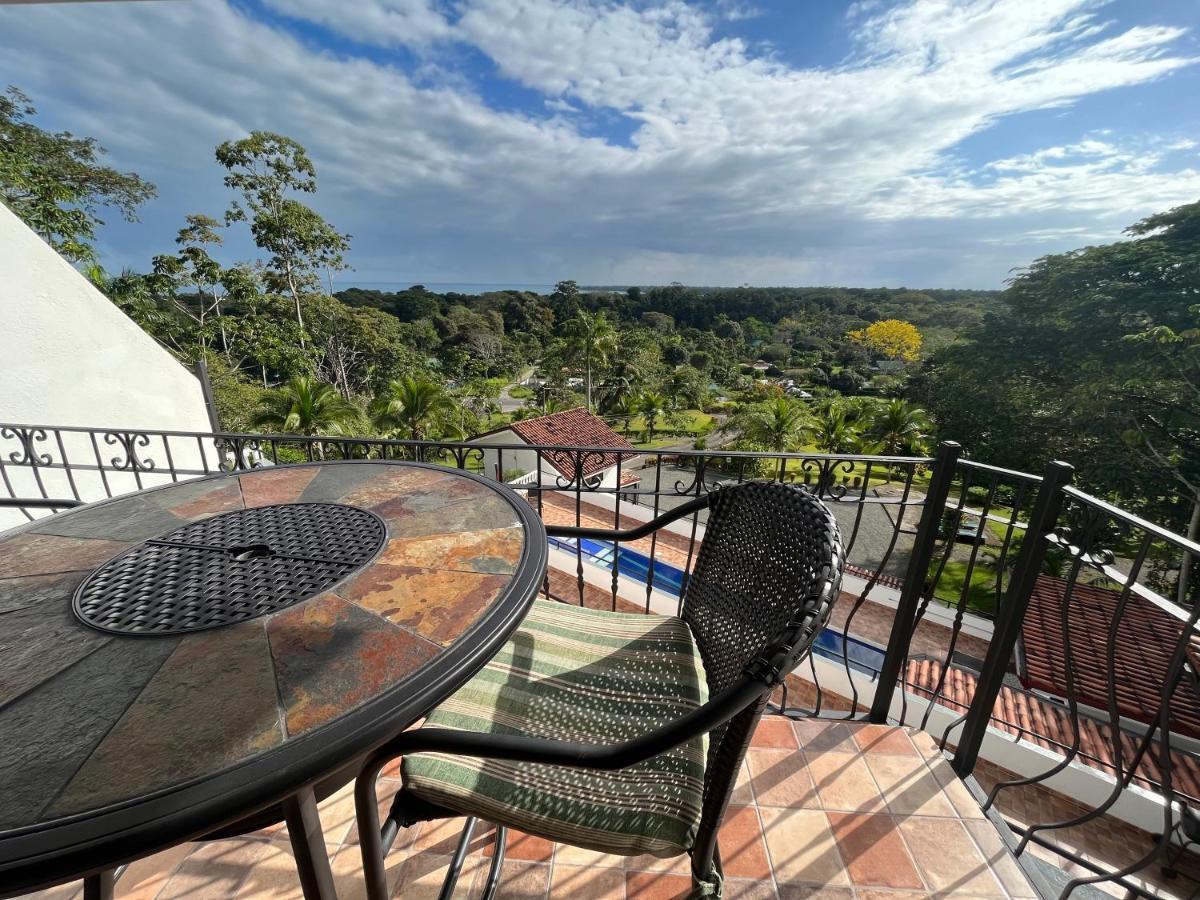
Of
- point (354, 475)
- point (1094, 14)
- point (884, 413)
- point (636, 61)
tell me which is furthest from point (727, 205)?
point (354, 475)

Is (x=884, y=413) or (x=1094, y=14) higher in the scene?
(x=1094, y=14)

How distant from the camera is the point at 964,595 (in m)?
1.84

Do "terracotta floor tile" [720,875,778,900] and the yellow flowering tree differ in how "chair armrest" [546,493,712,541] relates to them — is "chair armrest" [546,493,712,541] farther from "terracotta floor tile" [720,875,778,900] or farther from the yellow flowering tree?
the yellow flowering tree

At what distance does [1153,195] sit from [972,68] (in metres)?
12.3

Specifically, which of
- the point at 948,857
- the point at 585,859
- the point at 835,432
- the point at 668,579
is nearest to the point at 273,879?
the point at 585,859

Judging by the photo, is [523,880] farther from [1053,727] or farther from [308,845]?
[1053,727]

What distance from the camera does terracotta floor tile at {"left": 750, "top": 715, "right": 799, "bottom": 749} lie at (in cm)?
172

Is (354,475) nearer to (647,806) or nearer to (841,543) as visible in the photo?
(647,806)

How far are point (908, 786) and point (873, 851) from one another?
310 millimetres

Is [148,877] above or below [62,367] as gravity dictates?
below

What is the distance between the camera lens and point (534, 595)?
102 cm

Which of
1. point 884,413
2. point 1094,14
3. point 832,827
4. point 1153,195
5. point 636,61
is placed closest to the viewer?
point 832,827

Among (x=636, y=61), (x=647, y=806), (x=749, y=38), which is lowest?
(x=647, y=806)

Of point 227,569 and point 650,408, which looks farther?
point 650,408
